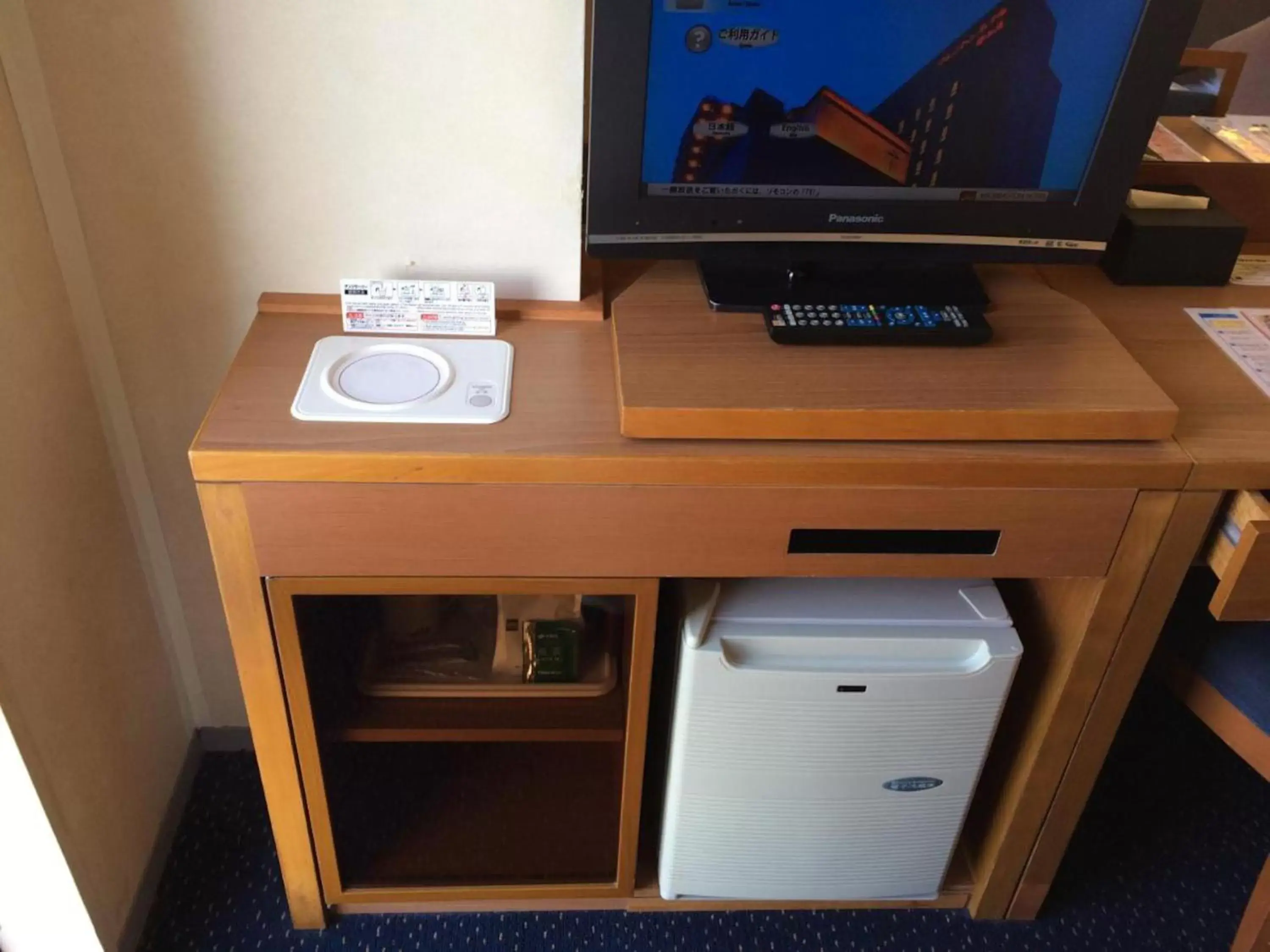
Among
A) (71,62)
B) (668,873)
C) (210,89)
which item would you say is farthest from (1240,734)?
(71,62)

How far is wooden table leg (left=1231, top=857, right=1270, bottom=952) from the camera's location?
50.6 inches

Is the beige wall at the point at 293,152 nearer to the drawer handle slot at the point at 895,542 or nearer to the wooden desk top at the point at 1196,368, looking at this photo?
the drawer handle slot at the point at 895,542

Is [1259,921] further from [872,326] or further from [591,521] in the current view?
[591,521]

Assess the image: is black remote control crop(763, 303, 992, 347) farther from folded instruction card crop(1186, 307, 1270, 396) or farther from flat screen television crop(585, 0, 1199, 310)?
folded instruction card crop(1186, 307, 1270, 396)

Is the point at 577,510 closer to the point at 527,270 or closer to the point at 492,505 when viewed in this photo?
the point at 492,505

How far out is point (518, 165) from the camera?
1.16 m

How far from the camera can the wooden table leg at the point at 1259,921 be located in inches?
50.6

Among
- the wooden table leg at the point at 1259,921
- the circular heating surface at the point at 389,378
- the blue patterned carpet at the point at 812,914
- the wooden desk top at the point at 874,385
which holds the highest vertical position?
the wooden desk top at the point at 874,385

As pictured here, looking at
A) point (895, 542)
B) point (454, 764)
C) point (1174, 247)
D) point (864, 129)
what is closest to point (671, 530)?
point (895, 542)

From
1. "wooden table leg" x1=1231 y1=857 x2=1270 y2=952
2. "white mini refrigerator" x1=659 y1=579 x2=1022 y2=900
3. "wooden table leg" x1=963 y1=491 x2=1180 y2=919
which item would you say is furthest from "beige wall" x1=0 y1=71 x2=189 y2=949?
"wooden table leg" x1=1231 y1=857 x2=1270 y2=952

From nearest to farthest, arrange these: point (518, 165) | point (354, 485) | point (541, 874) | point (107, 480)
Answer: point (354, 485) → point (518, 165) → point (107, 480) → point (541, 874)

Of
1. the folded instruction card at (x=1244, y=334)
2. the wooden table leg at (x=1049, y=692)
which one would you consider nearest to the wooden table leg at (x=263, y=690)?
the wooden table leg at (x=1049, y=692)

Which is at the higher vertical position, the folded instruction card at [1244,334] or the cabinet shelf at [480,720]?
the folded instruction card at [1244,334]

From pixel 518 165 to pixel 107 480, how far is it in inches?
25.9
